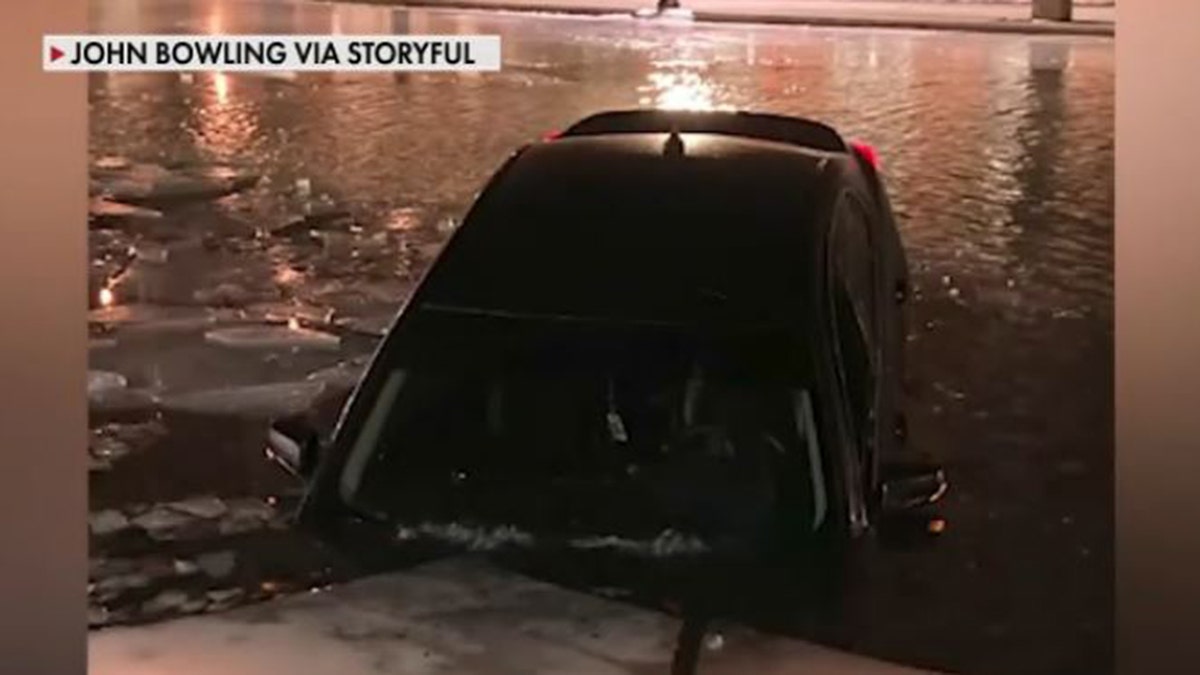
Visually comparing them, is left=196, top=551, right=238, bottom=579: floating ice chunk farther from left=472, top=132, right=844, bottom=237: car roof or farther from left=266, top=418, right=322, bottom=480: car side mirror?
left=472, top=132, right=844, bottom=237: car roof

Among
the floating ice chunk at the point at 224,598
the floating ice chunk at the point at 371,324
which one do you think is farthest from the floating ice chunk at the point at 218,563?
the floating ice chunk at the point at 371,324

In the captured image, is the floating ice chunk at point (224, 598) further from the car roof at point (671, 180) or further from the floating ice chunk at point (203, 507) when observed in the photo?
the car roof at point (671, 180)

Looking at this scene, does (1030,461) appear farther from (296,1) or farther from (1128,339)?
(296,1)

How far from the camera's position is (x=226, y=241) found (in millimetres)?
1629

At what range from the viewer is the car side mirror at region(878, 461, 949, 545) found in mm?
1551

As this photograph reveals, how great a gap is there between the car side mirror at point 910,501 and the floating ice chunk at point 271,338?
20.1 inches

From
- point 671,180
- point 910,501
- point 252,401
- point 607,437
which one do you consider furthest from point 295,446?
point 910,501

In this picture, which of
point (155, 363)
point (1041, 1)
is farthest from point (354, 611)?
point (1041, 1)

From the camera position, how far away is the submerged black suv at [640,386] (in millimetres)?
1524

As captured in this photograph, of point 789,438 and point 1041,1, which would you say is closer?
point 789,438

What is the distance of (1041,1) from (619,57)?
40 cm

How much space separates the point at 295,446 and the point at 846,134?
57cm

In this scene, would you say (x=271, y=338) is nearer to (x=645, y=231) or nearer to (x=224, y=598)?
(x=224, y=598)
